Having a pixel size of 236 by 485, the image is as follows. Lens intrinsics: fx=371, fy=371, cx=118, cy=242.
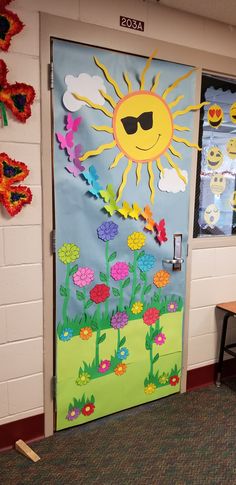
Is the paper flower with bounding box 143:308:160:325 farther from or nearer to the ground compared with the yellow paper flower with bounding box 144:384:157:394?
farther from the ground

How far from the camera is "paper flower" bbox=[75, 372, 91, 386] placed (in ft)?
7.45

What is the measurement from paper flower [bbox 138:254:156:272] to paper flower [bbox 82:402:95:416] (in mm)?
911

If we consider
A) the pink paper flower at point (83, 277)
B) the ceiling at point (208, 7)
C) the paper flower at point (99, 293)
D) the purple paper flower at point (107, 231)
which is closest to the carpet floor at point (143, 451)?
the paper flower at point (99, 293)

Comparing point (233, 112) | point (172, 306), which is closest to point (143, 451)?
point (172, 306)

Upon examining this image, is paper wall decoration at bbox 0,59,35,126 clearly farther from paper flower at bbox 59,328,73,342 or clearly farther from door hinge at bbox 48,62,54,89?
paper flower at bbox 59,328,73,342

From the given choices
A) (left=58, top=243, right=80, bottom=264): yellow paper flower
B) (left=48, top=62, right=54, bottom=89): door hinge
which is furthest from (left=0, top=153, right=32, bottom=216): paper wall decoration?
(left=48, top=62, right=54, bottom=89): door hinge

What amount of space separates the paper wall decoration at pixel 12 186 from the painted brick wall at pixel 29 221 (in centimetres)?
4

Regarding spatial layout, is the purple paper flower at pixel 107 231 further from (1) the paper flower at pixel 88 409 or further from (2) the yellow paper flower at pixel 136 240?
(1) the paper flower at pixel 88 409

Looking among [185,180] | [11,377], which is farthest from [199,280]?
[11,377]

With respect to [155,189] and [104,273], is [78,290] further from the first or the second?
[155,189]

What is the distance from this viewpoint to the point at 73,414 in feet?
7.50

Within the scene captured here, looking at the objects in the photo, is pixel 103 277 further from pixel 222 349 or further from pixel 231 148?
pixel 231 148

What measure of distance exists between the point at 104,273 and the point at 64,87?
108 cm

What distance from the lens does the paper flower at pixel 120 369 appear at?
94.4 inches
